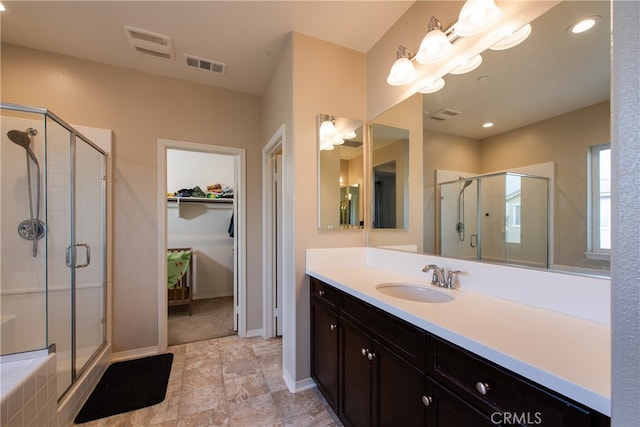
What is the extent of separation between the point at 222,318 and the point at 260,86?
2989mm

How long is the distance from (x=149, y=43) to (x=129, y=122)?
2.57ft

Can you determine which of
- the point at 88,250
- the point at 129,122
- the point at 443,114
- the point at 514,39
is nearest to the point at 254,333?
the point at 88,250

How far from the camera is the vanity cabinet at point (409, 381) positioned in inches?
26.6

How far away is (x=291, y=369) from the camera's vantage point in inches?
79.7

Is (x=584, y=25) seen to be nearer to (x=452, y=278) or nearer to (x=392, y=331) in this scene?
(x=452, y=278)

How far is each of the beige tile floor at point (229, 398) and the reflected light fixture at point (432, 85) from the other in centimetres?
225

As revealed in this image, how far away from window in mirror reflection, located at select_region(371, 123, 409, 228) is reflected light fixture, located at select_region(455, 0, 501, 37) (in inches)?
26.7

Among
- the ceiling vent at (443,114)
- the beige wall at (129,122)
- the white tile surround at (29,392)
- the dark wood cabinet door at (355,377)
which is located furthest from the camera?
the beige wall at (129,122)

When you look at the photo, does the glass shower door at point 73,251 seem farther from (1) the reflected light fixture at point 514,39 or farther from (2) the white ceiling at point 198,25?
(1) the reflected light fixture at point 514,39

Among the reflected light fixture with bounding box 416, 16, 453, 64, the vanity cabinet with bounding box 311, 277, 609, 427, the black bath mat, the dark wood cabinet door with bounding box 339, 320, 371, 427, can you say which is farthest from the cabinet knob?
the black bath mat

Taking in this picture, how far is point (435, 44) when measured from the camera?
4.90ft

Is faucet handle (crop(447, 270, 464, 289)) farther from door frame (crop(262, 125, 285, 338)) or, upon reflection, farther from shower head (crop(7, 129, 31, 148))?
shower head (crop(7, 129, 31, 148))

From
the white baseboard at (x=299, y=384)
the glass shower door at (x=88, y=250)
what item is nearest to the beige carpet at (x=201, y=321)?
the glass shower door at (x=88, y=250)

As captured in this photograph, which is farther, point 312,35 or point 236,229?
point 236,229
